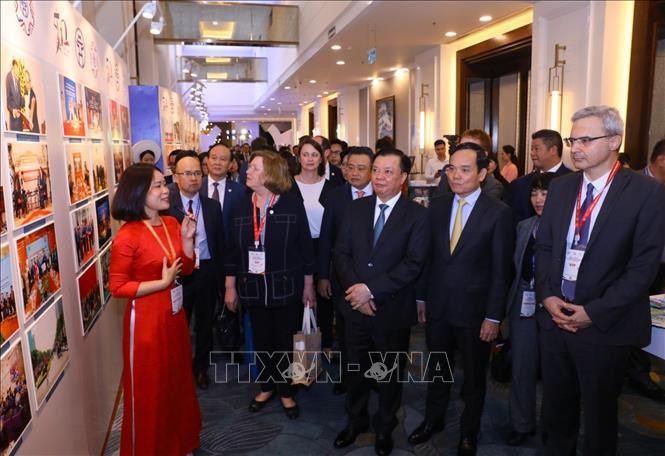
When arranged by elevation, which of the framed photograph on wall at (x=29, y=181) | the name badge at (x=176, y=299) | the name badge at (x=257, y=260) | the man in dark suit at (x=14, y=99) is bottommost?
the name badge at (x=176, y=299)

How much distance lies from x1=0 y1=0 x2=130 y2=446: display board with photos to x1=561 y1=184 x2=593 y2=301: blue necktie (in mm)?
2089

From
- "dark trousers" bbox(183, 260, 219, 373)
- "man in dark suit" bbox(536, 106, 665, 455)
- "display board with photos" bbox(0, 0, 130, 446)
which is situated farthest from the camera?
"dark trousers" bbox(183, 260, 219, 373)

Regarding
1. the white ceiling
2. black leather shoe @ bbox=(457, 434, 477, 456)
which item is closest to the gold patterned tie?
black leather shoe @ bbox=(457, 434, 477, 456)

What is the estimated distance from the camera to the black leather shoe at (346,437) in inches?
107

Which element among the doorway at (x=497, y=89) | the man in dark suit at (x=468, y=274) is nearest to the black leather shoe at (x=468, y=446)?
the man in dark suit at (x=468, y=274)

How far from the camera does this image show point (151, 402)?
2.29 m

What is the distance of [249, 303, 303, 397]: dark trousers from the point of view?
2.97 meters

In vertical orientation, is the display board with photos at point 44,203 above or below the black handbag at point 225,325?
above

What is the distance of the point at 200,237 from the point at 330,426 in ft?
4.66

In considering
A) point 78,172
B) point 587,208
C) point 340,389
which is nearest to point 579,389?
point 587,208

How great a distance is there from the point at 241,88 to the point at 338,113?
36.6 feet

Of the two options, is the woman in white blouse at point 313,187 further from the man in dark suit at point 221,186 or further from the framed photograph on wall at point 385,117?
the framed photograph on wall at point 385,117

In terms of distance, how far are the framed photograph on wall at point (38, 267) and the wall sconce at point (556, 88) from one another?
5670mm

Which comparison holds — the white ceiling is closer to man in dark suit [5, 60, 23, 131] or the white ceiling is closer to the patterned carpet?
the patterned carpet
